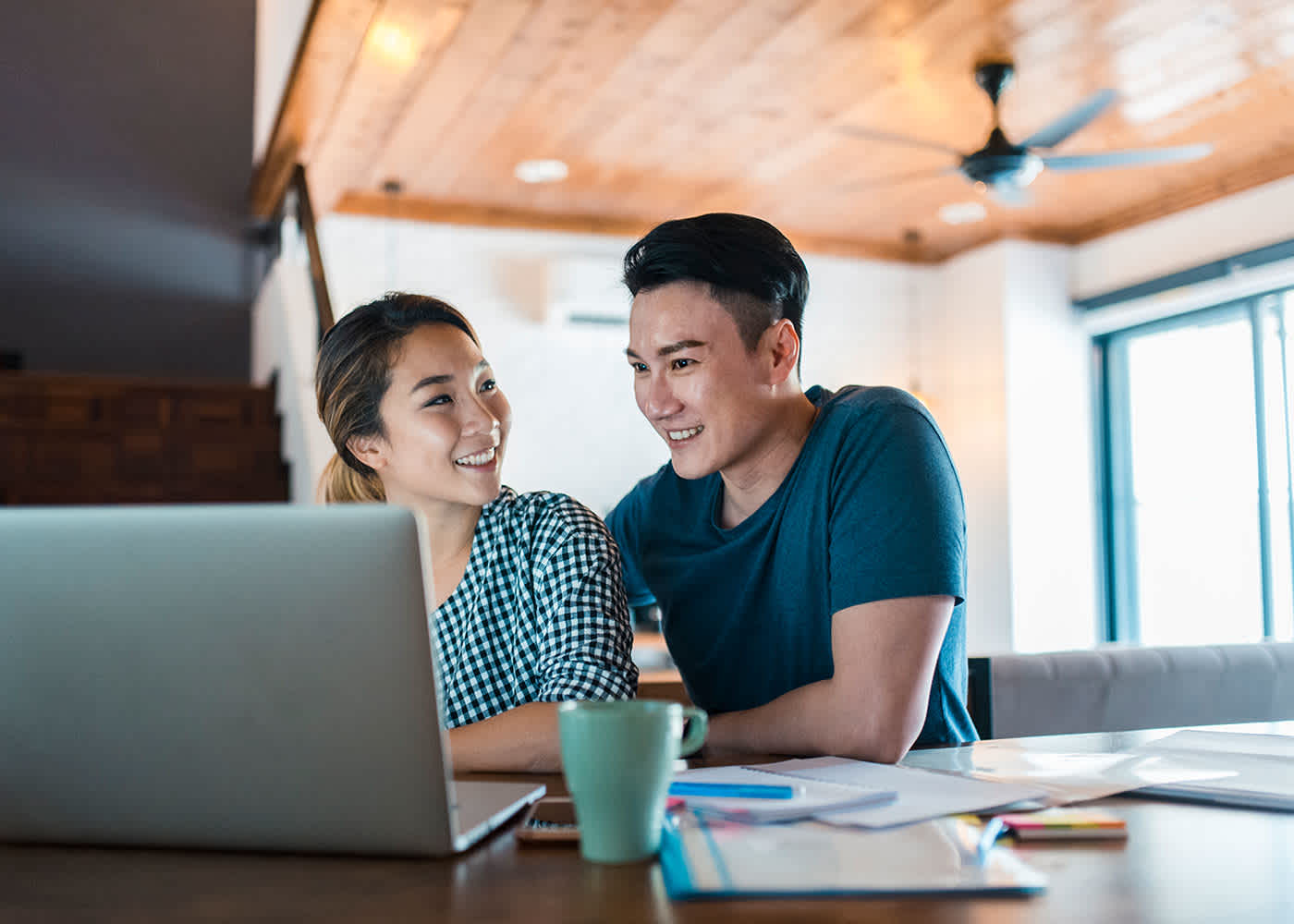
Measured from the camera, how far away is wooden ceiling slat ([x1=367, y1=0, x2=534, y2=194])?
3.54m

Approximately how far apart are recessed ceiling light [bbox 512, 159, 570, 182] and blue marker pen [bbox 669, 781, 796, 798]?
14.4 ft

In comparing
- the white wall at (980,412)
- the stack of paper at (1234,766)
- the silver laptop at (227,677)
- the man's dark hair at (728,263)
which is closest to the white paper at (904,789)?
the stack of paper at (1234,766)

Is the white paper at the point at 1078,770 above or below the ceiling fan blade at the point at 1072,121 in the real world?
below

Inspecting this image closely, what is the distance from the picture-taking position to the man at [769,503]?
4.36ft

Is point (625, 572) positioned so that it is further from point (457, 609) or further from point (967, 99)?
point (967, 99)

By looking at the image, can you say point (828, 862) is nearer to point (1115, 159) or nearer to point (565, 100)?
point (1115, 159)

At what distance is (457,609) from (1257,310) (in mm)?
4647

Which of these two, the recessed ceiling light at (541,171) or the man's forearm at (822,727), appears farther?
the recessed ceiling light at (541,171)

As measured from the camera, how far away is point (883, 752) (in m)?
1.17

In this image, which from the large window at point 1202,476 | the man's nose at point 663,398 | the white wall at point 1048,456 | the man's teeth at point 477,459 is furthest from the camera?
the white wall at point 1048,456

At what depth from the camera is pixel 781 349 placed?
1606mm

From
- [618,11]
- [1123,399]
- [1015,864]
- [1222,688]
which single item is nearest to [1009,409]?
[1123,399]

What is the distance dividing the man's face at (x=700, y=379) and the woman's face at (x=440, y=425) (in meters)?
0.22

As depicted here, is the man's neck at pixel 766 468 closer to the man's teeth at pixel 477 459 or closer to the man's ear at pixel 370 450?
the man's teeth at pixel 477 459
